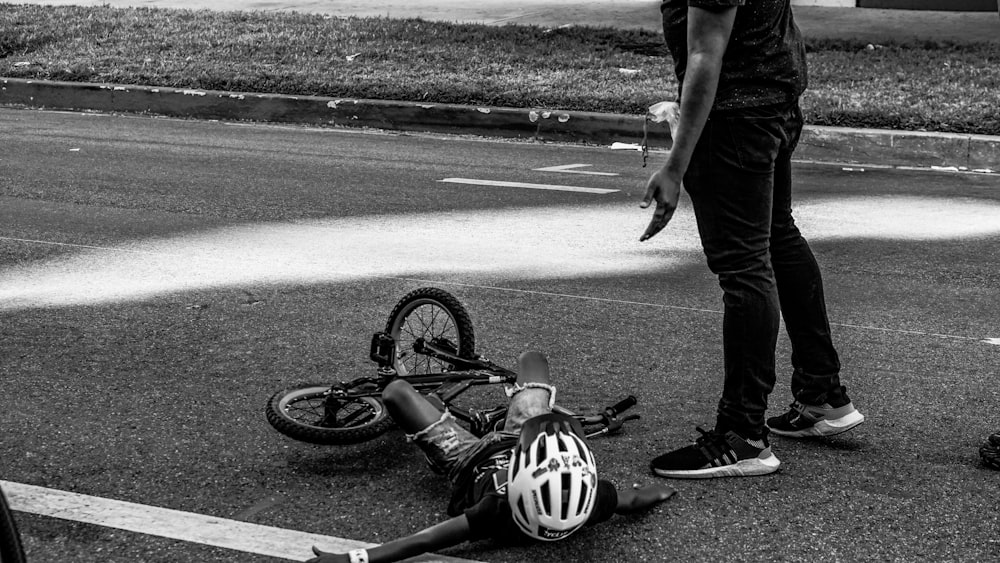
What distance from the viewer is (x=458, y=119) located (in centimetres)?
1165

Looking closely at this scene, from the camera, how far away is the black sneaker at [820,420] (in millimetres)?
3936

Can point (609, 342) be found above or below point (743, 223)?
below

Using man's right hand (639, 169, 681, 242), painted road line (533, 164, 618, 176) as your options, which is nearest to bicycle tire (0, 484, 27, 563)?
man's right hand (639, 169, 681, 242)

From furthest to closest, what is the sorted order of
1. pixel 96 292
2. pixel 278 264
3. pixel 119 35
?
1. pixel 119 35
2. pixel 278 264
3. pixel 96 292

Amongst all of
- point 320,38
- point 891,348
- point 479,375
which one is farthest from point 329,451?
point 320,38

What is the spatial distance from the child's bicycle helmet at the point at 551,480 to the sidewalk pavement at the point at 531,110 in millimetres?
7630

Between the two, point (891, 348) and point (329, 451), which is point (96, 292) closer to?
point (329, 451)

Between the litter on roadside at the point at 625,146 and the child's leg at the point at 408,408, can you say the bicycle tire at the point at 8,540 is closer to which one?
the child's leg at the point at 408,408

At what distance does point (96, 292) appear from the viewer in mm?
5789

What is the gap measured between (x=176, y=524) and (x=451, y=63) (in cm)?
1050

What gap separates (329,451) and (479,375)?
54 centimetres

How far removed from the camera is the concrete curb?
32.3 feet

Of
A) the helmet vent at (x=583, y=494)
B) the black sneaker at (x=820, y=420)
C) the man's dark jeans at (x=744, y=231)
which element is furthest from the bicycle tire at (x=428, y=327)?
the helmet vent at (x=583, y=494)

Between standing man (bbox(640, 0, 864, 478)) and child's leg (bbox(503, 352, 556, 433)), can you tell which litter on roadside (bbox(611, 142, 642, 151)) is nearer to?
standing man (bbox(640, 0, 864, 478))
